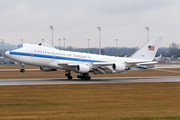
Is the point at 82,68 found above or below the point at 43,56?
below

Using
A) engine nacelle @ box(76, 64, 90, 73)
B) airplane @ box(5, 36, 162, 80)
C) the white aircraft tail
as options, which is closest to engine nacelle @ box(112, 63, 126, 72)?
airplane @ box(5, 36, 162, 80)

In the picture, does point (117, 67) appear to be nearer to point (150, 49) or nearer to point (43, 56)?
point (150, 49)

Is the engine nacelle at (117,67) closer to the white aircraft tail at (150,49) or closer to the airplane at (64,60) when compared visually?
the airplane at (64,60)

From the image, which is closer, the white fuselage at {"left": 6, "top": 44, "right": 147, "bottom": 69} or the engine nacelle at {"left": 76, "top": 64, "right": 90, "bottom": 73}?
the white fuselage at {"left": 6, "top": 44, "right": 147, "bottom": 69}

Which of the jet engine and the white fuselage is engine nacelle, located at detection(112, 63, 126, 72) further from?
the white fuselage

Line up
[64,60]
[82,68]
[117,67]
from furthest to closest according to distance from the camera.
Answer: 1. [64,60]
2. [117,67]
3. [82,68]

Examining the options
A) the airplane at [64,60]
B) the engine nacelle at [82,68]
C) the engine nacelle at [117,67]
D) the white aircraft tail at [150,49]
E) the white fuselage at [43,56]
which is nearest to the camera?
the white fuselage at [43,56]

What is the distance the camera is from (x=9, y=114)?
15.4 meters

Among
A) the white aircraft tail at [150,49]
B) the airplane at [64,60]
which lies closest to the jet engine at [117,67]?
the airplane at [64,60]

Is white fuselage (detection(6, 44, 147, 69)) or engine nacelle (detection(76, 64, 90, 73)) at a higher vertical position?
white fuselage (detection(6, 44, 147, 69))

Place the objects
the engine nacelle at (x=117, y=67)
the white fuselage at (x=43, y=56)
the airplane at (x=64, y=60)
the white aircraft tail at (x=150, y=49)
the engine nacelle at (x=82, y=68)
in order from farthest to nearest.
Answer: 1. the white aircraft tail at (x=150, y=49)
2. the engine nacelle at (x=117, y=67)
3. the engine nacelle at (x=82, y=68)
4. the airplane at (x=64, y=60)
5. the white fuselage at (x=43, y=56)

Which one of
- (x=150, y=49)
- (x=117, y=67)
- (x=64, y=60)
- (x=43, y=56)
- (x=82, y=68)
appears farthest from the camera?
(x=150, y=49)

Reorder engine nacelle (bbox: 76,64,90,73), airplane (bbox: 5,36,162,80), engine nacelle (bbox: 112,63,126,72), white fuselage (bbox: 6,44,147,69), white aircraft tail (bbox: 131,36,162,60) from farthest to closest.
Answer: white aircraft tail (bbox: 131,36,162,60) → engine nacelle (bbox: 112,63,126,72) → engine nacelle (bbox: 76,64,90,73) → airplane (bbox: 5,36,162,80) → white fuselage (bbox: 6,44,147,69)

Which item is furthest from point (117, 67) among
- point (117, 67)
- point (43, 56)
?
point (43, 56)
